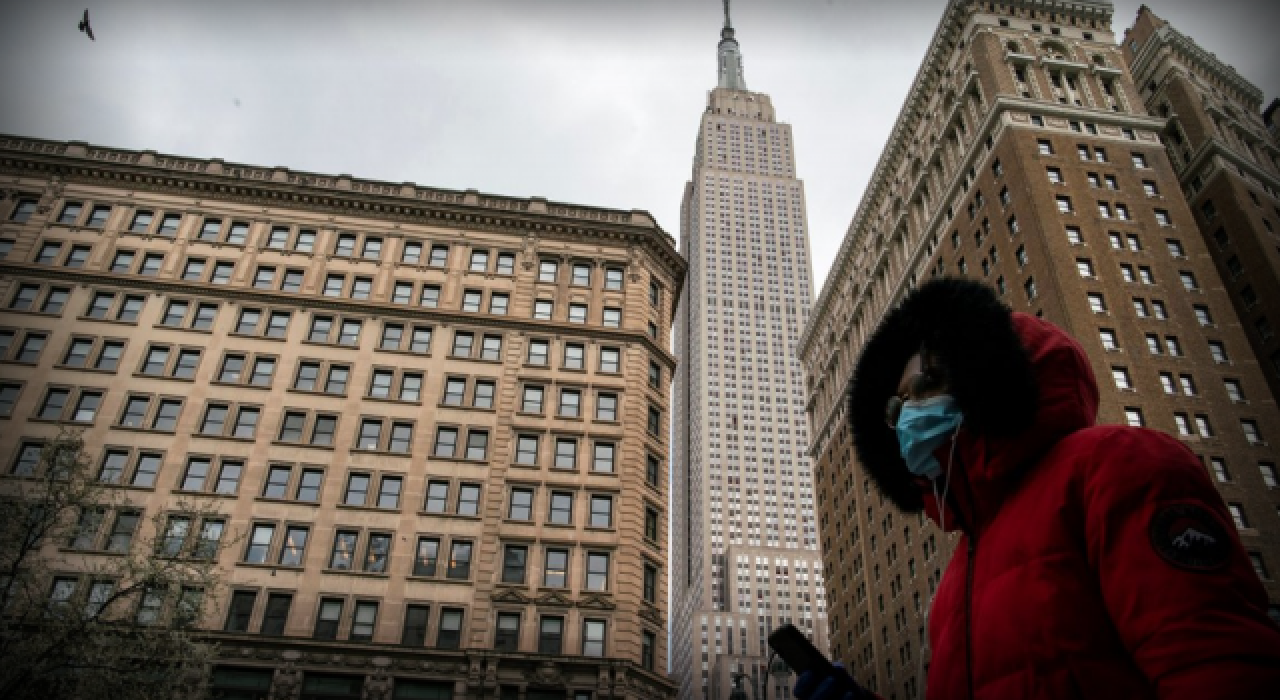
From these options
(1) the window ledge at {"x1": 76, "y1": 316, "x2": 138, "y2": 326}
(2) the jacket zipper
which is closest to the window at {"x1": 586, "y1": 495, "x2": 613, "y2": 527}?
(1) the window ledge at {"x1": 76, "y1": 316, "x2": 138, "y2": 326}

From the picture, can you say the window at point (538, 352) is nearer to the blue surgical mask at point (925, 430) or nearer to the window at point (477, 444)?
the window at point (477, 444)

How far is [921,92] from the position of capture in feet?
224

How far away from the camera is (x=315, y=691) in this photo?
30.5m

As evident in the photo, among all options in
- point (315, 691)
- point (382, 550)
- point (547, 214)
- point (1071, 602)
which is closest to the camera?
point (1071, 602)

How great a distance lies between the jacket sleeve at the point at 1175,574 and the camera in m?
1.90

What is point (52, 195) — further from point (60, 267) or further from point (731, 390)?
point (731, 390)

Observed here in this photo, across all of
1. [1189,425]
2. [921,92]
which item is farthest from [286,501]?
[921,92]

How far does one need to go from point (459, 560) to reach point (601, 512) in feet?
22.7

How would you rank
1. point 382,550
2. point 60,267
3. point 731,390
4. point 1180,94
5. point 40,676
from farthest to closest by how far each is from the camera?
point 731,390 → point 1180,94 → point 60,267 → point 382,550 → point 40,676

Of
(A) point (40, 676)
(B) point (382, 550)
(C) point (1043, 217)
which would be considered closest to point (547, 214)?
(B) point (382, 550)

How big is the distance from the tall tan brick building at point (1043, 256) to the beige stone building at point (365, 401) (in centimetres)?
1541

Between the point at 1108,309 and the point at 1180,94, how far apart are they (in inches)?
1179

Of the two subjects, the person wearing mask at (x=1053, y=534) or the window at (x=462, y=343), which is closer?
the person wearing mask at (x=1053, y=534)

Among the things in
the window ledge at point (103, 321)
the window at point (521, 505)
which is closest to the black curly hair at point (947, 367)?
the window at point (521, 505)
